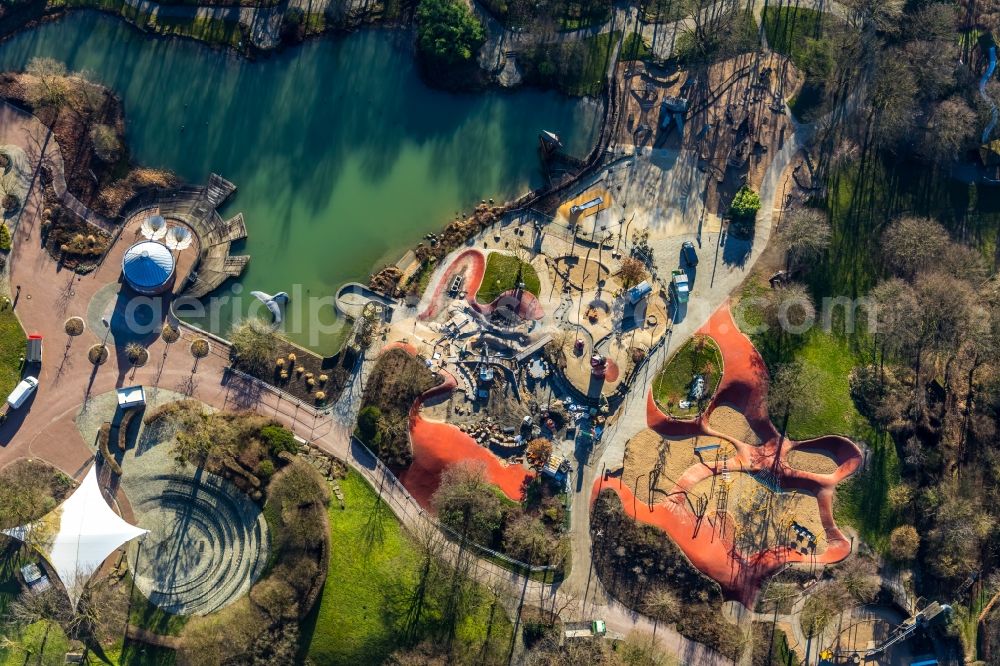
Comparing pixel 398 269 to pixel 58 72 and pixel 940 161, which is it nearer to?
pixel 58 72

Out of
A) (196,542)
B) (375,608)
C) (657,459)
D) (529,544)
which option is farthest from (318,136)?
(657,459)

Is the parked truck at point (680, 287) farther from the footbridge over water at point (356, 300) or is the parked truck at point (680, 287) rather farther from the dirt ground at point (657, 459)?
the footbridge over water at point (356, 300)

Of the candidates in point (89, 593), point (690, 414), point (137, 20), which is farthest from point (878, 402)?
point (137, 20)

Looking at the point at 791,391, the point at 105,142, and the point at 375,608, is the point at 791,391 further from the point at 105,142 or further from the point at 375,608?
the point at 105,142

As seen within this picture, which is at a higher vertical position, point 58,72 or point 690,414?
point 58,72

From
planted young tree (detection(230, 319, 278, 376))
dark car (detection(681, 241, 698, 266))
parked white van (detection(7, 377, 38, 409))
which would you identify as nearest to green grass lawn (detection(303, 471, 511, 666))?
planted young tree (detection(230, 319, 278, 376))

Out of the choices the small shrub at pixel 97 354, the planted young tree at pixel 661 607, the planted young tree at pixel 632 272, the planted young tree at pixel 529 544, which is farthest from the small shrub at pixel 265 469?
the planted young tree at pixel 632 272
